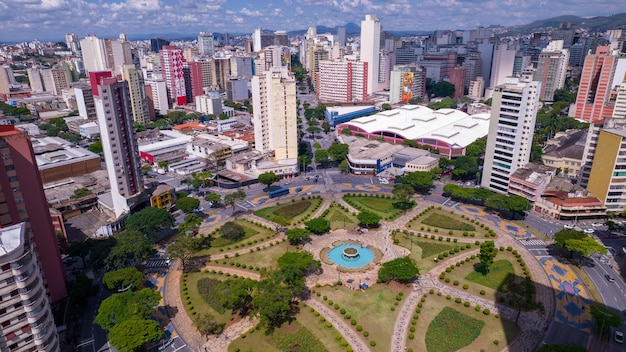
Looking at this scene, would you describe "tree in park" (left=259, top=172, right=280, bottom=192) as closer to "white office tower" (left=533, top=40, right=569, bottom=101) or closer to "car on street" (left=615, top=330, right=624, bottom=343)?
"car on street" (left=615, top=330, right=624, bottom=343)

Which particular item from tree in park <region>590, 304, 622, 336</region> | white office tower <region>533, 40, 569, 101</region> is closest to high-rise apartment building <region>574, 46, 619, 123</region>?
white office tower <region>533, 40, 569, 101</region>

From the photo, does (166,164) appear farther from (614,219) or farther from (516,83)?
(614,219)

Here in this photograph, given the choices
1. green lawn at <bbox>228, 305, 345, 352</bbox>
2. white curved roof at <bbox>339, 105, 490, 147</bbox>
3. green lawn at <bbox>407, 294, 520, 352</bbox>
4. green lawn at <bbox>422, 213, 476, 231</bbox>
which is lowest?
green lawn at <bbox>228, 305, 345, 352</bbox>

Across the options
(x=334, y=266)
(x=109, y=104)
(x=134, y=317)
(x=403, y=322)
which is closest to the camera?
(x=134, y=317)

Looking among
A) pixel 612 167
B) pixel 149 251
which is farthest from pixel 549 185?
pixel 149 251

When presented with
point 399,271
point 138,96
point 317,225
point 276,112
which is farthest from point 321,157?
point 138,96
